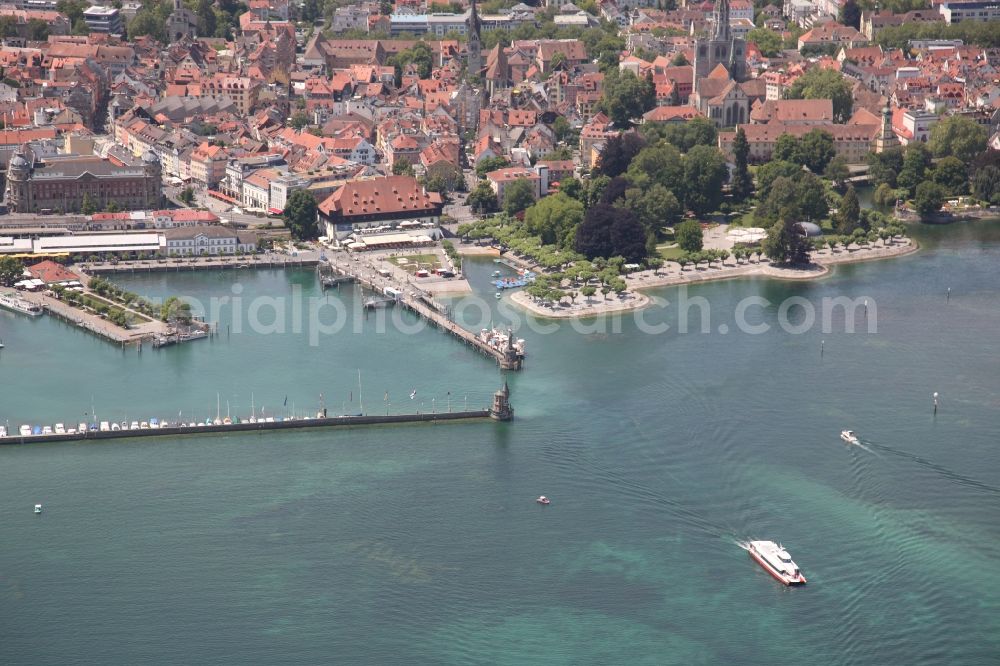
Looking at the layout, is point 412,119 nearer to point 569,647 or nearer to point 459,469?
point 459,469

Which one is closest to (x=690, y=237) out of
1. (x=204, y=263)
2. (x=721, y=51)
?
(x=204, y=263)

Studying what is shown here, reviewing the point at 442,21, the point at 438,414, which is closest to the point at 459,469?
the point at 438,414

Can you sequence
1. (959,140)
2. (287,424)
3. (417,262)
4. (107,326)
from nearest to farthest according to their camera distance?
1. (287,424)
2. (107,326)
3. (417,262)
4. (959,140)

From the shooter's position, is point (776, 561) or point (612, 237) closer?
point (776, 561)

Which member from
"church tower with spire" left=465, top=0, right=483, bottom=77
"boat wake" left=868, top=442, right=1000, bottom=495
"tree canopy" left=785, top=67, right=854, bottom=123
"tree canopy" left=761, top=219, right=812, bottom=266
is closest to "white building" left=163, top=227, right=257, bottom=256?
"tree canopy" left=761, top=219, right=812, bottom=266

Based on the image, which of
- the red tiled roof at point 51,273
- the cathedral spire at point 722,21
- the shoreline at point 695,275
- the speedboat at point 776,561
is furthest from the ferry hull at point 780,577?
the cathedral spire at point 722,21

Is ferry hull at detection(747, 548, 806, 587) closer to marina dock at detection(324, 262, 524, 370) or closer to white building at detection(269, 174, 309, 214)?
marina dock at detection(324, 262, 524, 370)

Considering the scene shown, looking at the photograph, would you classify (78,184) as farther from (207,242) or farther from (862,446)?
(862,446)
